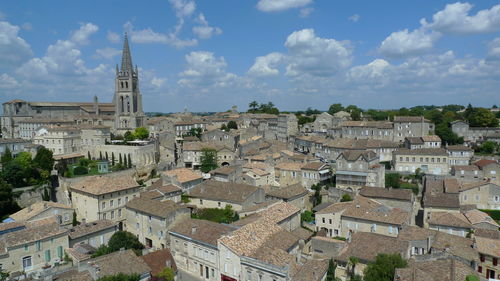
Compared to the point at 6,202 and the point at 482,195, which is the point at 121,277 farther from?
the point at 482,195

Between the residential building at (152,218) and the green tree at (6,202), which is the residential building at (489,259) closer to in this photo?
the residential building at (152,218)

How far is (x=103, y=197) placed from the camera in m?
39.7

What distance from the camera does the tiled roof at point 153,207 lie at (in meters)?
34.5

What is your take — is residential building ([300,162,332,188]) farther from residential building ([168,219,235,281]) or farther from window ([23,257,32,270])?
window ([23,257,32,270])

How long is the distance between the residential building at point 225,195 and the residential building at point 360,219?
26.7 ft

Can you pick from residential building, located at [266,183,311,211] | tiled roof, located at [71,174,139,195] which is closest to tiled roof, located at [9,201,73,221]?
tiled roof, located at [71,174,139,195]

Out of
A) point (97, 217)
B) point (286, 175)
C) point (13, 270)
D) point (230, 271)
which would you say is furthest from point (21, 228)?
point (286, 175)

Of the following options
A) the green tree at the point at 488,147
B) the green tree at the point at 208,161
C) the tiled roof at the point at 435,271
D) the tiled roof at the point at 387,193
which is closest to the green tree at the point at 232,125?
the green tree at the point at 208,161

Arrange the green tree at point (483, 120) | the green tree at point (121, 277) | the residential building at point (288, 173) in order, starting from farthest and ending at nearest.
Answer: the green tree at point (483, 120), the residential building at point (288, 173), the green tree at point (121, 277)

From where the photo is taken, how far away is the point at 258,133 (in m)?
81.5

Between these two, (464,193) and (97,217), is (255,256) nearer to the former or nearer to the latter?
(97,217)

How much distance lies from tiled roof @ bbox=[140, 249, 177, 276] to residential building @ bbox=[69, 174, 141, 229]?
13.6m

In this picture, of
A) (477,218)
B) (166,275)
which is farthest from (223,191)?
(477,218)

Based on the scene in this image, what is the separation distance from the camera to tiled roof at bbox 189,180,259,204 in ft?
133
